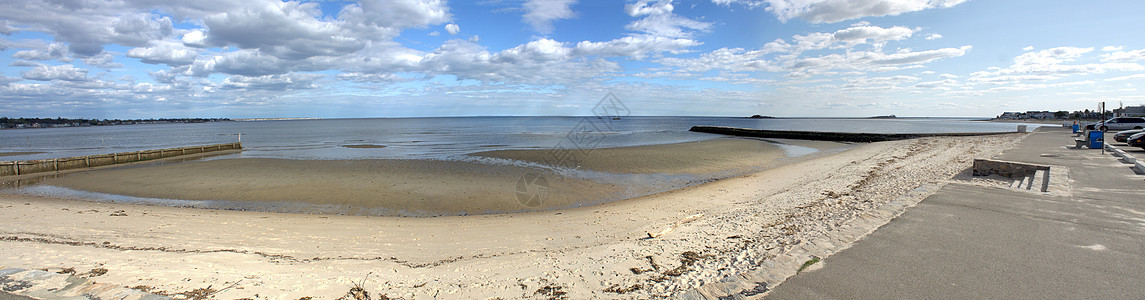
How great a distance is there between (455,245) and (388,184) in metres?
8.65

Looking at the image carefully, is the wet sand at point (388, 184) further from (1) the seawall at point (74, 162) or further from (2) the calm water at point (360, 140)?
(1) the seawall at point (74, 162)

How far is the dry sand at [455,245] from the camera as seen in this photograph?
14.1 ft

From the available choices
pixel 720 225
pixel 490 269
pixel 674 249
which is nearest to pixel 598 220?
pixel 720 225

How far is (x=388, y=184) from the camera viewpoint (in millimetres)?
14320

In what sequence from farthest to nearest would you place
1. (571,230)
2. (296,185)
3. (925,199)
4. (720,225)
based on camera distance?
1. (296,185)
2. (571,230)
3. (925,199)
4. (720,225)

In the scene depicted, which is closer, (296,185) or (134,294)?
(134,294)

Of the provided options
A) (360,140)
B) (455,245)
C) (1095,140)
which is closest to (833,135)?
(1095,140)

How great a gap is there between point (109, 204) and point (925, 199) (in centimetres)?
1902

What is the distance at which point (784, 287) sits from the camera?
3787 mm

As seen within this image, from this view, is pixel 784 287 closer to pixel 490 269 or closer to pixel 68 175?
pixel 490 269

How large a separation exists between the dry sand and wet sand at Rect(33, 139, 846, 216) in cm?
133

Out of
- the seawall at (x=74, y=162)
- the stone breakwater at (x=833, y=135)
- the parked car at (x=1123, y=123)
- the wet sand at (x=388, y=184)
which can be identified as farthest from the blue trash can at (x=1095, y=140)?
the seawall at (x=74, y=162)

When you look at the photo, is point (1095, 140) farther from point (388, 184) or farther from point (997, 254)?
point (388, 184)

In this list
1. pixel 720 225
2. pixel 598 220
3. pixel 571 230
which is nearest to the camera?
pixel 720 225
